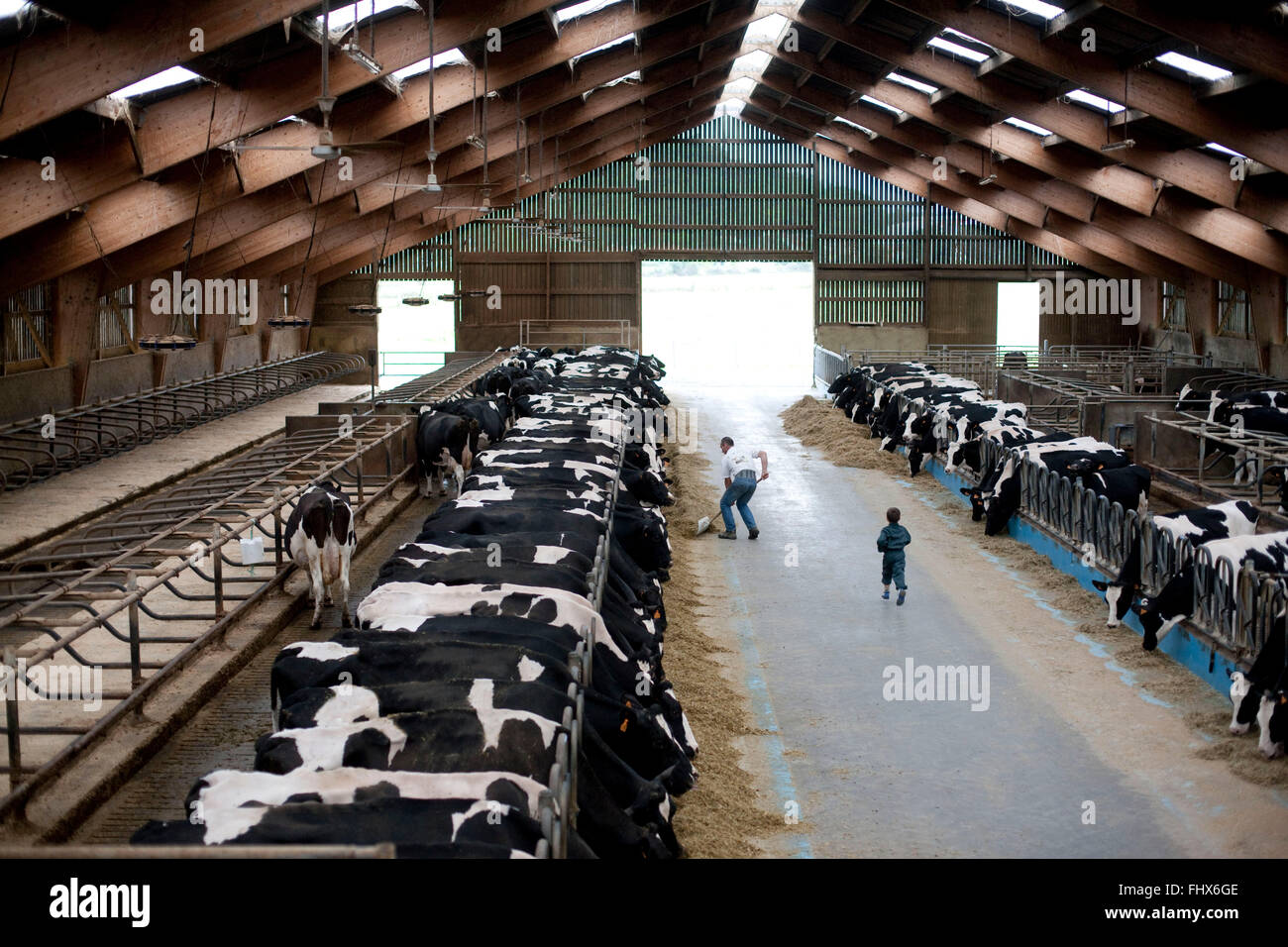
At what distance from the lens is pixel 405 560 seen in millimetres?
9625

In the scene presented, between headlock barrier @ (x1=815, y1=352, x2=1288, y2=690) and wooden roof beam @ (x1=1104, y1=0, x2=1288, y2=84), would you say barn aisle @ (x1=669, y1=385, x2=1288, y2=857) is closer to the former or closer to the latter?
headlock barrier @ (x1=815, y1=352, x2=1288, y2=690)

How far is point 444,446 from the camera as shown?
17719mm

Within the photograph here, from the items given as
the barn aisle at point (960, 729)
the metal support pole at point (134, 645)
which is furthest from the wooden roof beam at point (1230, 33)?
the metal support pole at point (134, 645)

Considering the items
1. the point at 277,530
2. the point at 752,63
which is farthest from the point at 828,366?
the point at 277,530

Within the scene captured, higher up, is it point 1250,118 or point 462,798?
point 1250,118

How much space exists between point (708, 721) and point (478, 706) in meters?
3.58

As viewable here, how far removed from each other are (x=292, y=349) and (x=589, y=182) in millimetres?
10020

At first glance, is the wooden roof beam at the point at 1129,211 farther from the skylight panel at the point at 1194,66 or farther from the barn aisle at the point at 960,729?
the barn aisle at the point at 960,729

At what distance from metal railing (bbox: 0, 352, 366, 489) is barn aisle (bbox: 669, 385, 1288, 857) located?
907cm

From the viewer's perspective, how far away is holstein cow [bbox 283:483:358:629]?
11.4 meters

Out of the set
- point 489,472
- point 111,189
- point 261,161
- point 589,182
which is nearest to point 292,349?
point 589,182

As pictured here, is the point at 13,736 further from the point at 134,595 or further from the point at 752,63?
the point at 752,63
